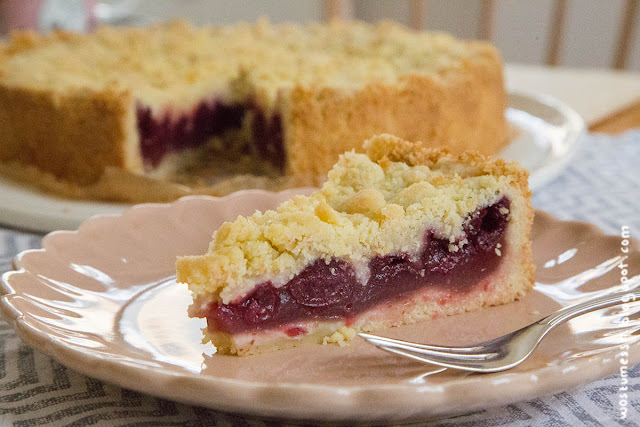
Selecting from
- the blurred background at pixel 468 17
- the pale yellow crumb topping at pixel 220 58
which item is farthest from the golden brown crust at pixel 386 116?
the blurred background at pixel 468 17

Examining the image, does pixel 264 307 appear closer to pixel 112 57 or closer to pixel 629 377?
pixel 629 377

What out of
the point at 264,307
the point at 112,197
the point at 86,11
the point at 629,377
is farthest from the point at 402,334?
the point at 86,11

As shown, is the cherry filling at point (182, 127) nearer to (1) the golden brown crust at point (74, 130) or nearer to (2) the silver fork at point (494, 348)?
(1) the golden brown crust at point (74, 130)

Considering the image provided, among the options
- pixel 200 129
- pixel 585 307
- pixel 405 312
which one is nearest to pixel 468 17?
pixel 200 129

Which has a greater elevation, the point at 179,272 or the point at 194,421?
the point at 179,272

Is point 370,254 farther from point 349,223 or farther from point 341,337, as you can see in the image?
point 341,337

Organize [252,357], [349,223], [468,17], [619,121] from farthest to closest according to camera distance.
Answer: [468,17], [619,121], [349,223], [252,357]
